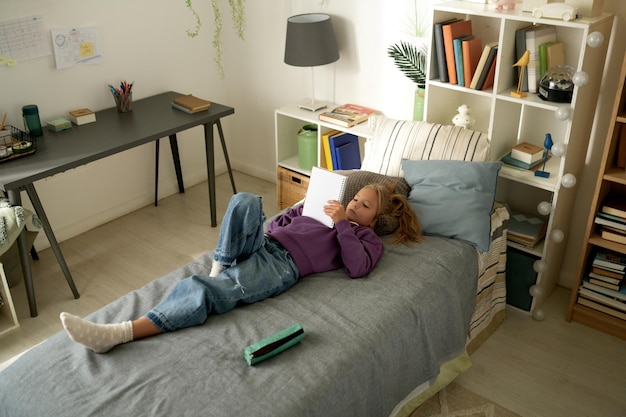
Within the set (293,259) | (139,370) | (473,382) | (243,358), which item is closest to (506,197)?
(473,382)

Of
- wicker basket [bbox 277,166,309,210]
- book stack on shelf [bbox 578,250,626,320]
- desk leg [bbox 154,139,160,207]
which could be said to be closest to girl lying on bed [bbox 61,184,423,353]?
book stack on shelf [bbox 578,250,626,320]

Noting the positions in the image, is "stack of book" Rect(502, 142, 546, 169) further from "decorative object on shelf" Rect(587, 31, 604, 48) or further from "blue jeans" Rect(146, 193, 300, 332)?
"blue jeans" Rect(146, 193, 300, 332)

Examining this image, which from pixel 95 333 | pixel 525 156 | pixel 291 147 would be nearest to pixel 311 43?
pixel 291 147

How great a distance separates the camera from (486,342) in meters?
2.64

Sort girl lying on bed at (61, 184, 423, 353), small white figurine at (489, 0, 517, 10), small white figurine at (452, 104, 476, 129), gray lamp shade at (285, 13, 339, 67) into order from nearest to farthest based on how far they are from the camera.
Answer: girl lying on bed at (61, 184, 423, 353) < small white figurine at (489, 0, 517, 10) < small white figurine at (452, 104, 476, 129) < gray lamp shade at (285, 13, 339, 67)

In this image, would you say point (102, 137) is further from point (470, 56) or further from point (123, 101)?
point (470, 56)

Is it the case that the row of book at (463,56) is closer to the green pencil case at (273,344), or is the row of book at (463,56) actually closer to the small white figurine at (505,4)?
the small white figurine at (505,4)

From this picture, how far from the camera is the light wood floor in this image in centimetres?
236

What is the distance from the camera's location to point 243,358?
1787 mm

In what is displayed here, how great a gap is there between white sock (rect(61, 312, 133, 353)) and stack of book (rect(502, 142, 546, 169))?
1743 millimetres

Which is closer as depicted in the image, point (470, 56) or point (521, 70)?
point (521, 70)

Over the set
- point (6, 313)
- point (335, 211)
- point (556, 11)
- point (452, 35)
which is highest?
point (556, 11)

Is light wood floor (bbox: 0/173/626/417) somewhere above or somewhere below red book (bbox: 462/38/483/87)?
below

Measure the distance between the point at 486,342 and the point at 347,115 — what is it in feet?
4.57
